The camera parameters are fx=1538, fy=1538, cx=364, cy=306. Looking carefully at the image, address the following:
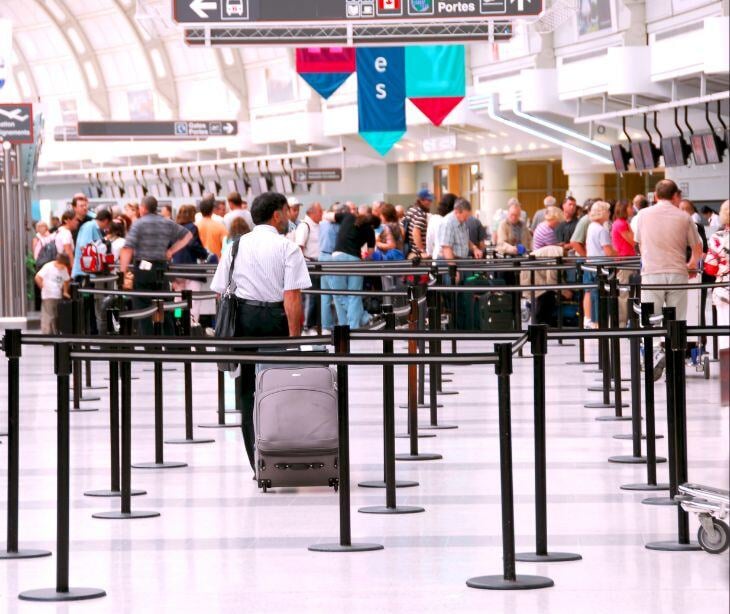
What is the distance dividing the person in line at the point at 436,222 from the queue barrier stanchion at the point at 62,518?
12457 mm

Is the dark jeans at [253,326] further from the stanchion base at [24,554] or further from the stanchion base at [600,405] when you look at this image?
the stanchion base at [600,405]

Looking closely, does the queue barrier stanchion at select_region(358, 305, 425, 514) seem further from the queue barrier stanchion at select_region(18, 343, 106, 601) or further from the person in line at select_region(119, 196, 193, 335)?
the person in line at select_region(119, 196, 193, 335)

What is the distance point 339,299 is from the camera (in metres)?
A: 19.0

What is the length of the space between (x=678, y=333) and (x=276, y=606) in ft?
6.81

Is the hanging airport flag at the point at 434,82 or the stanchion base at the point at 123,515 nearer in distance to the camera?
the stanchion base at the point at 123,515

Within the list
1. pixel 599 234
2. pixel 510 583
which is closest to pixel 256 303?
pixel 510 583

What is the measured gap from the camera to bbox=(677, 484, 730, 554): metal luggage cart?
Result: 6.01 meters

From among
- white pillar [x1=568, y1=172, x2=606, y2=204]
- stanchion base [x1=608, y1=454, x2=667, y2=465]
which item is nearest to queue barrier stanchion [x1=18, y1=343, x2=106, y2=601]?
stanchion base [x1=608, y1=454, x2=667, y2=465]

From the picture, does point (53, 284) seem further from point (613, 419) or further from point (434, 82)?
point (613, 419)

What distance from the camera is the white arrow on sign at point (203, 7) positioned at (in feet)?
49.6

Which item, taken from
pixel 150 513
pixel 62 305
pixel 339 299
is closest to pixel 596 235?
pixel 339 299

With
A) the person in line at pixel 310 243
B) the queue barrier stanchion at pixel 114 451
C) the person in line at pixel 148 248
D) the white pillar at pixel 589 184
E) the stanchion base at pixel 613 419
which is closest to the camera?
the queue barrier stanchion at pixel 114 451

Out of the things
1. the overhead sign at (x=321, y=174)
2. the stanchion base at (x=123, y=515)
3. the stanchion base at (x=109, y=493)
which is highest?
the overhead sign at (x=321, y=174)

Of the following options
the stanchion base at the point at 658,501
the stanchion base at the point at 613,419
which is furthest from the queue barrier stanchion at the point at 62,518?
the stanchion base at the point at 613,419
